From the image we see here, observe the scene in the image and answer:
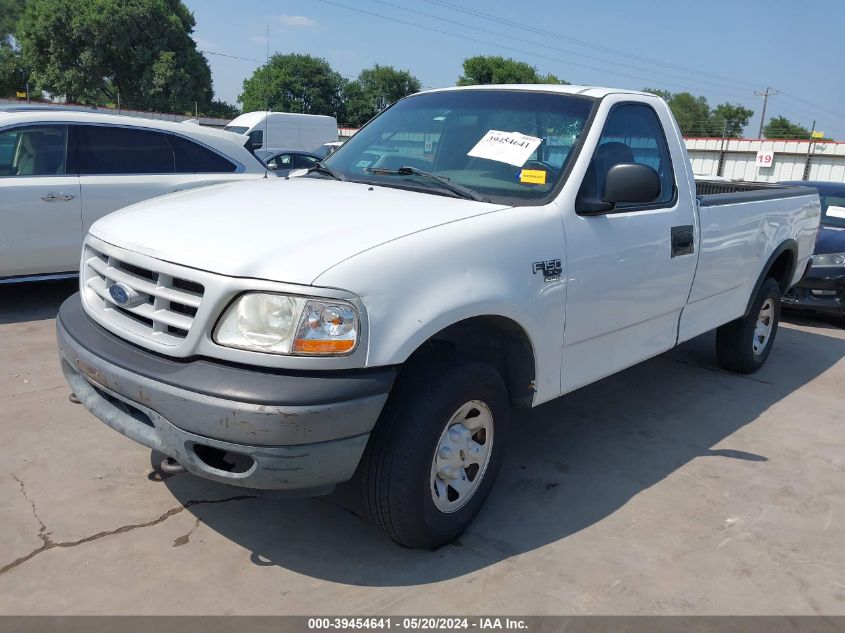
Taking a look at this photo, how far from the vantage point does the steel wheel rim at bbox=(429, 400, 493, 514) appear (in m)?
2.90

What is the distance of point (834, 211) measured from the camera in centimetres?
849

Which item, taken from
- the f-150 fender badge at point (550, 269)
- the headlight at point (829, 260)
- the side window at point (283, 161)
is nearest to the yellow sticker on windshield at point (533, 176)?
the f-150 fender badge at point (550, 269)

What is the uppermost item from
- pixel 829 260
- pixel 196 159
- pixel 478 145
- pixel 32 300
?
pixel 478 145

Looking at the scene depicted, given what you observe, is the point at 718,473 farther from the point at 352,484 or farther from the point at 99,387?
the point at 99,387

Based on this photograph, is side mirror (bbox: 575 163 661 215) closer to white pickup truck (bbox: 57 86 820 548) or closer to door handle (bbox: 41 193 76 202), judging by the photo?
white pickup truck (bbox: 57 86 820 548)

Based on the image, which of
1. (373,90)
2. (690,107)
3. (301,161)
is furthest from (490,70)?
(301,161)

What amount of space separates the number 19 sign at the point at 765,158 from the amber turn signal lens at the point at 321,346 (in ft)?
113

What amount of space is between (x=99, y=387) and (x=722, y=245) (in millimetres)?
3707

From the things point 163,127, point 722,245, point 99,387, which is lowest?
point 99,387

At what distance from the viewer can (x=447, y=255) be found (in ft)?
8.90

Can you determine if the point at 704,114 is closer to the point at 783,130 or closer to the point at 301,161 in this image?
the point at 783,130

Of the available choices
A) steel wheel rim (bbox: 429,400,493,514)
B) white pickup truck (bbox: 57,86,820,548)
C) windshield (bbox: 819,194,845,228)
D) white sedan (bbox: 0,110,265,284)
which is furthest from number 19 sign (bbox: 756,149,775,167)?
steel wheel rim (bbox: 429,400,493,514)

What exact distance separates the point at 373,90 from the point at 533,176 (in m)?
81.6
